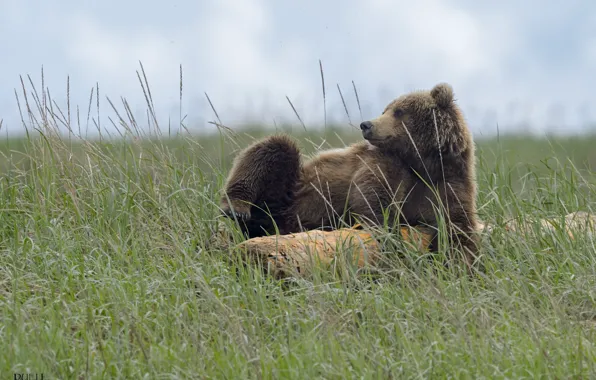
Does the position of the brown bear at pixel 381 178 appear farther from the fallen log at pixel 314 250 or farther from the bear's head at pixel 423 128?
the fallen log at pixel 314 250

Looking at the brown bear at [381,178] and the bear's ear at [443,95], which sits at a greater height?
the bear's ear at [443,95]

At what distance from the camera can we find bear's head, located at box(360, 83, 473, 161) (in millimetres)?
5395

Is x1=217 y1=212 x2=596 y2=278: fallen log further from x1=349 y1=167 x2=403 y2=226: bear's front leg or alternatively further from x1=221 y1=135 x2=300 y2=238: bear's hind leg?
x1=221 y1=135 x2=300 y2=238: bear's hind leg

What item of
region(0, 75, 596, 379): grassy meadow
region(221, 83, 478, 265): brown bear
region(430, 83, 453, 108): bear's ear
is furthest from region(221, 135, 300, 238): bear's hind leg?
region(430, 83, 453, 108): bear's ear

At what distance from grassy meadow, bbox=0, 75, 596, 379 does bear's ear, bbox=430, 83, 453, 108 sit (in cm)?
75

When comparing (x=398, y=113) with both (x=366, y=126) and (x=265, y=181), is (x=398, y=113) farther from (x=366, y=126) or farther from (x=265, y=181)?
(x=265, y=181)

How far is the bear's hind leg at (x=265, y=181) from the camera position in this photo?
5613mm

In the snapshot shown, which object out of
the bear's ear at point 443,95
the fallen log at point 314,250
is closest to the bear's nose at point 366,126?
the bear's ear at point 443,95

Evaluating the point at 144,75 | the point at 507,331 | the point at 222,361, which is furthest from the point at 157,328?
the point at 144,75

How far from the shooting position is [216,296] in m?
4.27

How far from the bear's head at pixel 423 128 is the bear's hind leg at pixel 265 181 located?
61 cm

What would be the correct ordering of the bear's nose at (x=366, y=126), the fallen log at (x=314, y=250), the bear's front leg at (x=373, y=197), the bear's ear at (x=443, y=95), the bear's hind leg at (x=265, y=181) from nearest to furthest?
the fallen log at (x=314, y=250)
the bear's front leg at (x=373, y=197)
the bear's nose at (x=366, y=126)
the bear's ear at (x=443, y=95)
the bear's hind leg at (x=265, y=181)

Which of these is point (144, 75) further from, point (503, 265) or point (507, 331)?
point (507, 331)

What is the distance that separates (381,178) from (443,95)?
0.67 metres
